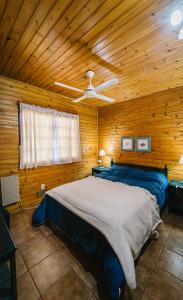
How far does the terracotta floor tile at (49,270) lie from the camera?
4.82 ft

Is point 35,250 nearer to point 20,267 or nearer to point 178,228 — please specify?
point 20,267

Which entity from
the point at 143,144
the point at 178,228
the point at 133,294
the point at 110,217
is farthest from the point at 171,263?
the point at 143,144

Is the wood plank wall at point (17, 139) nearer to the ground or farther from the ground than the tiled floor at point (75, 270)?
farther from the ground

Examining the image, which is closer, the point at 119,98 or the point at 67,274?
the point at 67,274

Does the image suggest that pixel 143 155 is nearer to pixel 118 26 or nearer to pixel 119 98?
pixel 119 98

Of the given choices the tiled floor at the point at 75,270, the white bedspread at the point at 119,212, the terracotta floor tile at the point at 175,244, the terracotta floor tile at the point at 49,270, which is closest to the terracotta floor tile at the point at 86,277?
the tiled floor at the point at 75,270

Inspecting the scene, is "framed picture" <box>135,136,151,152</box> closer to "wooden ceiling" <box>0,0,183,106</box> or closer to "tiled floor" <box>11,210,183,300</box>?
"wooden ceiling" <box>0,0,183,106</box>

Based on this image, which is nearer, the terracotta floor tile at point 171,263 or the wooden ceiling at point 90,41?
the wooden ceiling at point 90,41

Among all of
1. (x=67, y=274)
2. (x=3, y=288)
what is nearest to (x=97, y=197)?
(x=67, y=274)

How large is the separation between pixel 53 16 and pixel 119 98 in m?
2.71

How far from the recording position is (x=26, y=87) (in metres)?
2.98

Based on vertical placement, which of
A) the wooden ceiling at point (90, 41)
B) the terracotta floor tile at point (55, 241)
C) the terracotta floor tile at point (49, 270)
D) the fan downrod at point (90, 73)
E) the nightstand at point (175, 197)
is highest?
the wooden ceiling at point (90, 41)

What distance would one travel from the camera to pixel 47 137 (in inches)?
130

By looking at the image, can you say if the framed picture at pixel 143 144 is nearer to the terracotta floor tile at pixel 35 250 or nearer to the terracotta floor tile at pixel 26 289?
the terracotta floor tile at pixel 35 250
